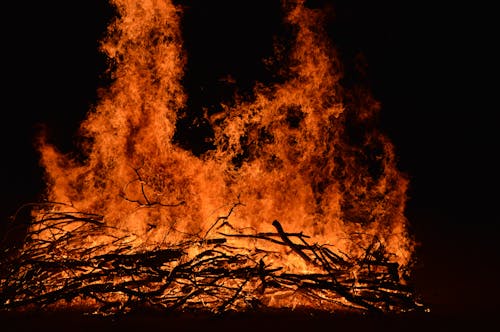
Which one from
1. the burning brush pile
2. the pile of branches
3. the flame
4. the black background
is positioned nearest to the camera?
the pile of branches

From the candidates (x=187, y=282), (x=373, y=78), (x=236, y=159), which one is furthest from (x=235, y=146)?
(x=187, y=282)

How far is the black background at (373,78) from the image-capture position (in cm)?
775

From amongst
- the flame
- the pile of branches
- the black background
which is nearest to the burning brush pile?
the flame

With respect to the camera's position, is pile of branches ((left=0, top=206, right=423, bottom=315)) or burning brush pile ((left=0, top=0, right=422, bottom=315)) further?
burning brush pile ((left=0, top=0, right=422, bottom=315))

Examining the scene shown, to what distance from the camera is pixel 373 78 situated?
25.5 ft

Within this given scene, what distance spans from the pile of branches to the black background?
5.95 ft

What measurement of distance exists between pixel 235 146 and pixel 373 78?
1.86 m

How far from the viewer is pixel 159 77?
24.7 feet

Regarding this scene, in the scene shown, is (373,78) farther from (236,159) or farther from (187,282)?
(187,282)

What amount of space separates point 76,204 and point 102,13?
2289mm

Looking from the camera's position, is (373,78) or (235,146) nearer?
(235,146)

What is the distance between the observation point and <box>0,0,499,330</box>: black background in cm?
775

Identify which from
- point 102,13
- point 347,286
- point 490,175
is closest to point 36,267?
point 347,286

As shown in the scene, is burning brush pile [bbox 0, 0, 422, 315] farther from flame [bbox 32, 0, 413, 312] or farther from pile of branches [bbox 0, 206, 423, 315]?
pile of branches [bbox 0, 206, 423, 315]
